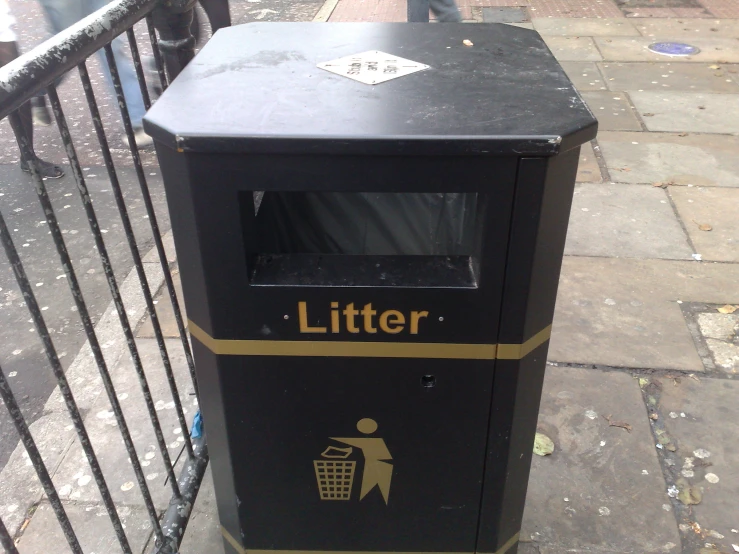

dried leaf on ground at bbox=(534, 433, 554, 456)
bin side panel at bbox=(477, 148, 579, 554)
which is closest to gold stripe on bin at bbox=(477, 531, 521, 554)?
bin side panel at bbox=(477, 148, 579, 554)

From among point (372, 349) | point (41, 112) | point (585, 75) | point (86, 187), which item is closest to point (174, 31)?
point (86, 187)

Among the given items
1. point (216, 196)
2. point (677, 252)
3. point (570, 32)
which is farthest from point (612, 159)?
point (216, 196)

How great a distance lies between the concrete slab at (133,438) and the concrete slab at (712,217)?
2838 millimetres

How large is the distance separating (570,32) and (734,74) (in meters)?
2.02

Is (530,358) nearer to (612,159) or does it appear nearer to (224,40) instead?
(224,40)

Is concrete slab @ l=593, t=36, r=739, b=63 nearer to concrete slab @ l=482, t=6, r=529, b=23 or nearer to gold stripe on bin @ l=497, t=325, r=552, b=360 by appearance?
concrete slab @ l=482, t=6, r=529, b=23

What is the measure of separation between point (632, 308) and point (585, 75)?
382cm

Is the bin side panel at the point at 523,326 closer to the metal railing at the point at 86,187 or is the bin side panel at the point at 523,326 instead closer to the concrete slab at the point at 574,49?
the metal railing at the point at 86,187

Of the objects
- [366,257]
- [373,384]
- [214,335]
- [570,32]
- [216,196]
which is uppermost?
[216,196]

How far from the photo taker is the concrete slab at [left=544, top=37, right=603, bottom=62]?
673cm

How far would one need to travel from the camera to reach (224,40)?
1709 mm

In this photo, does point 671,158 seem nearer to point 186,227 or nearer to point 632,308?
point 632,308

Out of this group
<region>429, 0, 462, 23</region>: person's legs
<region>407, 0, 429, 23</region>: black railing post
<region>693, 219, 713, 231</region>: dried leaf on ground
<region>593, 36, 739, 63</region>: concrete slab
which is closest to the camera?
<region>693, 219, 713, 231</region>: dried leaf on ground

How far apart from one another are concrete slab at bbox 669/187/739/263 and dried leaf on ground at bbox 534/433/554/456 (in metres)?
1.73
